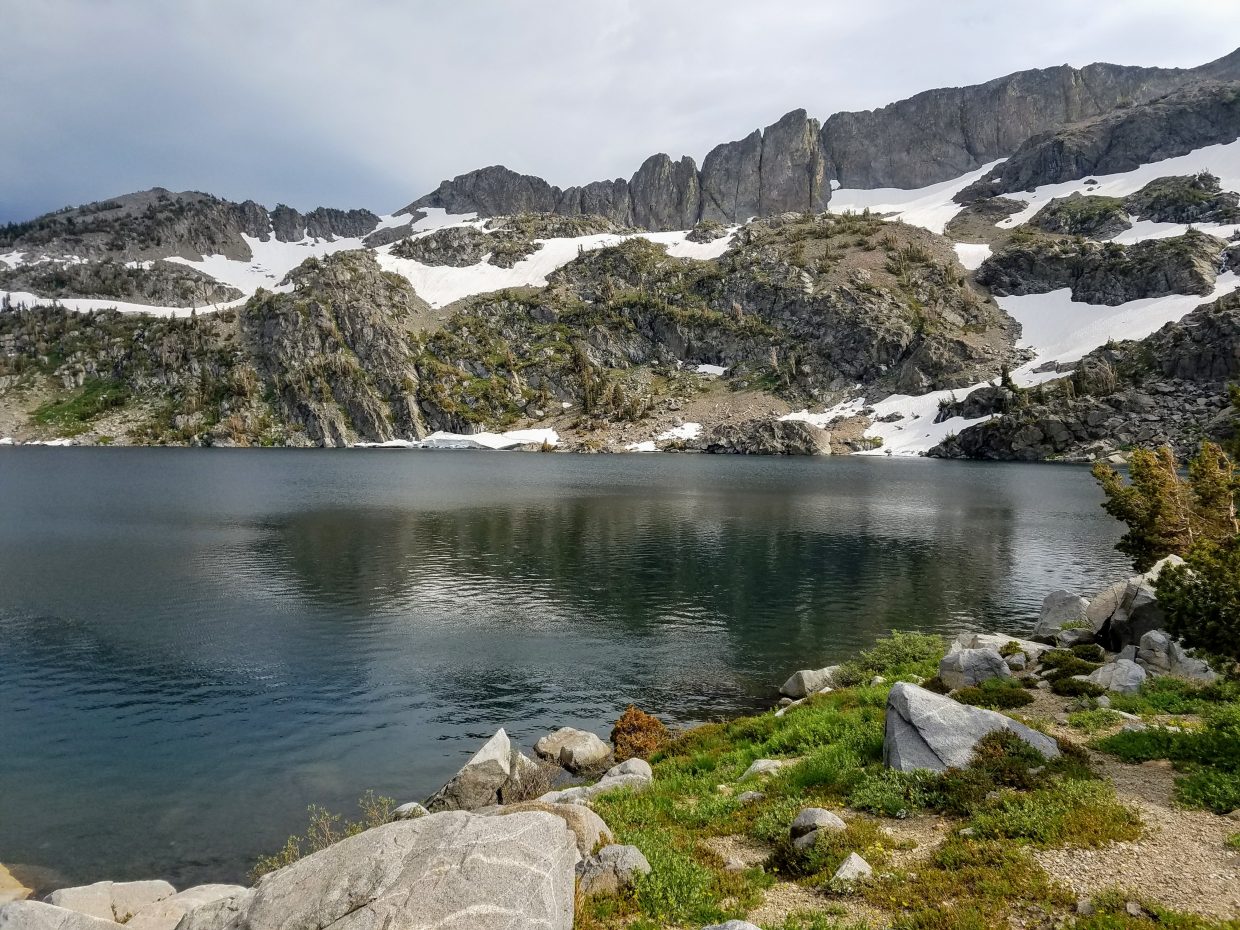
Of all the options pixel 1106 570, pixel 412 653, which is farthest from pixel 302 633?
pixel 1106 570

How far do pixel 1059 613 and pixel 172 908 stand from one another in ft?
130

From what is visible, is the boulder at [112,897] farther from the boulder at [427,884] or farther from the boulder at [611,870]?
the boulder at [611,870]

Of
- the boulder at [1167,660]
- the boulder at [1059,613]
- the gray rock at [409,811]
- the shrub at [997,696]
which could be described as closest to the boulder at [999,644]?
the boulder at [1167,660]

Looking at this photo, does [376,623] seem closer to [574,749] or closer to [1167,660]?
[574,749]

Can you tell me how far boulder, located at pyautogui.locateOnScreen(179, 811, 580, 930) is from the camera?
8203 mm

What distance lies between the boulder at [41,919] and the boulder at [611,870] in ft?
24.9

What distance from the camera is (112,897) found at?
1430 cm

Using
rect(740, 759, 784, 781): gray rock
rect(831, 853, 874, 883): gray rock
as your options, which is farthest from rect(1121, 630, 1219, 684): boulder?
rect(831, 853, 874, 883): gray rock

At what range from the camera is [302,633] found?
122ft

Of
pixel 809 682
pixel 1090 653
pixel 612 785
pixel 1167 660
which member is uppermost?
pixel 1167 660

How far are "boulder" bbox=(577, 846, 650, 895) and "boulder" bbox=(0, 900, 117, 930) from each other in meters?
7.60

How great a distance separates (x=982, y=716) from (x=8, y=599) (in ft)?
173

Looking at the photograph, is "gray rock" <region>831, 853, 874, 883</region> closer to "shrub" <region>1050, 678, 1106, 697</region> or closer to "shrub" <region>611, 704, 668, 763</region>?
"shrub" <region>611, 704, 668, 763</region>

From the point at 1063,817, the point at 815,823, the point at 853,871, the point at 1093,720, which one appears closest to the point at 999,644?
the point at 1093,720
